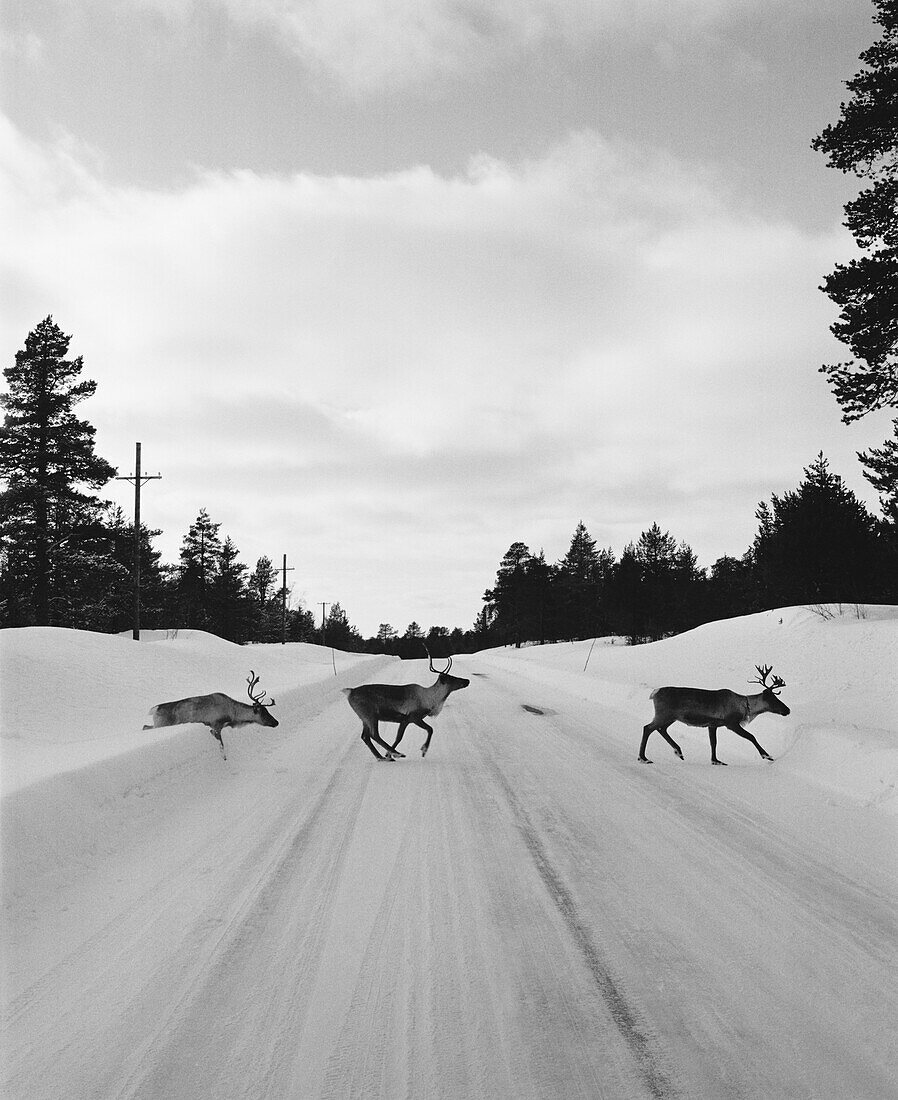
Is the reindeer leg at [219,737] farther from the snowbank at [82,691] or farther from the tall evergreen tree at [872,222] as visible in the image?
the tall evergreen tree at [872,222]

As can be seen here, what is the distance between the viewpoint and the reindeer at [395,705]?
1002cm

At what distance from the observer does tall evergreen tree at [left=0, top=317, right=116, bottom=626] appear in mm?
28297

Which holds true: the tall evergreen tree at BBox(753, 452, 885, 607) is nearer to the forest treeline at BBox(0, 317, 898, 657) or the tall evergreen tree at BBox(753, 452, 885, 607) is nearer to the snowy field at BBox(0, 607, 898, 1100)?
the forest treeline at BBox(0, 317, 898, 657)

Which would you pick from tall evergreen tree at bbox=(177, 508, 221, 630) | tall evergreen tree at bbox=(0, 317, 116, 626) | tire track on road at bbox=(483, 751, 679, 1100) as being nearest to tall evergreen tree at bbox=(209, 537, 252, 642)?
tall evergreen tree at bbox=(177, 508, 221, 630)

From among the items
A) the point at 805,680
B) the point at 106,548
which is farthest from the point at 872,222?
the point at 106,548

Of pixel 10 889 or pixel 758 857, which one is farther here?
pixel 758 857

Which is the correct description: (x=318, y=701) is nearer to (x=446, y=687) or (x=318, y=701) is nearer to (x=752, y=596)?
(x=446, y=687)

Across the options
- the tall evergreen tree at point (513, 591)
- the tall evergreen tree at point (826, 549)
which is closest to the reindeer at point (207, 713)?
the tall evergreen tree at point (826, 549)

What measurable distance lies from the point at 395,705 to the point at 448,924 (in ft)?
20.6

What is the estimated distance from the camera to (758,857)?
5.30 meters

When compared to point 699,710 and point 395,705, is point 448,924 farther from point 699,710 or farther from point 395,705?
point 699,710

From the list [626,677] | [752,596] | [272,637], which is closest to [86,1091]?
[626,677]

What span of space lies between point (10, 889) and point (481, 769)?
577 centimetres

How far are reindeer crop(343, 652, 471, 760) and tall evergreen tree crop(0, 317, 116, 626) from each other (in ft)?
81.7
